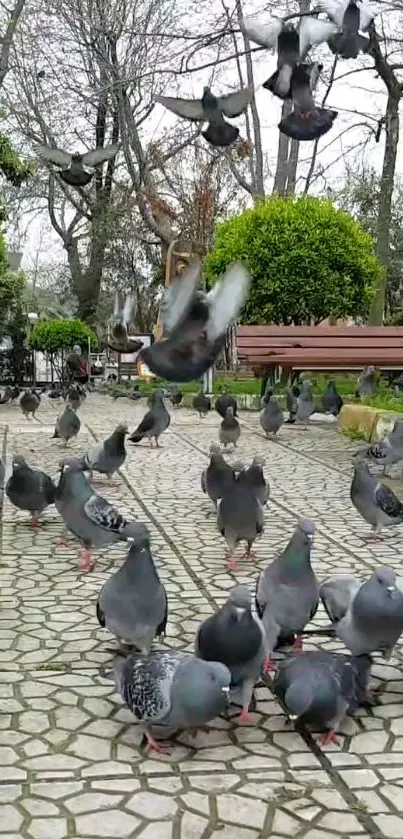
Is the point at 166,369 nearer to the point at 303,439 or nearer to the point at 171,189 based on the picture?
the point at 303,439

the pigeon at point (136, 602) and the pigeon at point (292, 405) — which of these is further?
the pigeon at point (292, 405)

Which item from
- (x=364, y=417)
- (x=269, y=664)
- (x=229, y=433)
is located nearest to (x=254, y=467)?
(x=269, y=664)

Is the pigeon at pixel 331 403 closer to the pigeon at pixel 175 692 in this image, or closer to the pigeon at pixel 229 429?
the pigeon at pixel 229 429

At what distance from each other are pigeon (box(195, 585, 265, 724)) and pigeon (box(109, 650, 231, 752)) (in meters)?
0.11

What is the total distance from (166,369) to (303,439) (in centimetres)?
866

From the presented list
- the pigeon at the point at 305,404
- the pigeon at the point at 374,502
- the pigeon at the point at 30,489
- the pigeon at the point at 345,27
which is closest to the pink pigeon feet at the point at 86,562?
the pigeon at the point at 30,489

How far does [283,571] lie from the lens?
3529 mm

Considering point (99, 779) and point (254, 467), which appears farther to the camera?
point (254, 467)

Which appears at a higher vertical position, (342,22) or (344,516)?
(342,22)

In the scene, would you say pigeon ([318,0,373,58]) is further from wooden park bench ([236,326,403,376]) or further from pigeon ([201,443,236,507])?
wooden park bench ([236,326,403,376])

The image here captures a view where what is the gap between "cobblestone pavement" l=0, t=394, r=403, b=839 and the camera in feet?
7.91

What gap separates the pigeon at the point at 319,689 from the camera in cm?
281

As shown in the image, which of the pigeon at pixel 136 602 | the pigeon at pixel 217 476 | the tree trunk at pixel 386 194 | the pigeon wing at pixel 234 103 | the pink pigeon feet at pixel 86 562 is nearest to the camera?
the pigeon at pixel 136 602

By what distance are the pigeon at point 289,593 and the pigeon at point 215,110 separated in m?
2.80
